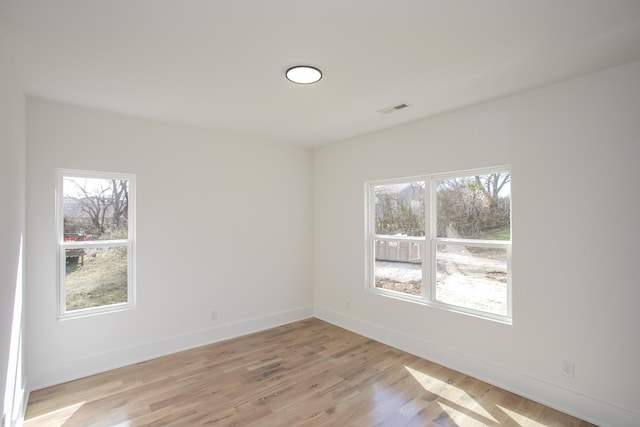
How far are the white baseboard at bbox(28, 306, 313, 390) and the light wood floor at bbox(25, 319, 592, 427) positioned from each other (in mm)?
104

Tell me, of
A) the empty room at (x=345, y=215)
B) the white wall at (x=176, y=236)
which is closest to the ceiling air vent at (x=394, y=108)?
the empty room at (x=345, y=215)

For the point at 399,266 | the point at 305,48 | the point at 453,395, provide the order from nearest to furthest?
the point at 305,48
the point at 453,395
the point at 399,266

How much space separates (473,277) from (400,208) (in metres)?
1.16

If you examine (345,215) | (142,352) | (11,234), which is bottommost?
(142,352)

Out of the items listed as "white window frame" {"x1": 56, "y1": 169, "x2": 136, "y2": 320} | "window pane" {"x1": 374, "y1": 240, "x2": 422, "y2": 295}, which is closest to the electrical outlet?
"window pane" {"x1": 374, "y1": 240, "x2": 422, "y2": 295}

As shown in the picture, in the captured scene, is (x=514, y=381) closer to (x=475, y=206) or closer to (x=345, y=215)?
(x=475, y=206)

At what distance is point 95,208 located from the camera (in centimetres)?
337

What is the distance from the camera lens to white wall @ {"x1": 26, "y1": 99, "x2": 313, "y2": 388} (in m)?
3.03

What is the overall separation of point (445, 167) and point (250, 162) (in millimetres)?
2436

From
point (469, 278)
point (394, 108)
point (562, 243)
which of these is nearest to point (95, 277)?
point (394, 108)

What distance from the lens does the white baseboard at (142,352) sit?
9.86ft

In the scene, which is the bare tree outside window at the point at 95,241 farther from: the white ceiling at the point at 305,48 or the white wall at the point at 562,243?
the white wall at the point at 562,243

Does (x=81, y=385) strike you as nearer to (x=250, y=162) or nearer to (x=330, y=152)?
(x=250, y=162)

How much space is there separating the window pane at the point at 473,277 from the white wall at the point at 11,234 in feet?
11.5
